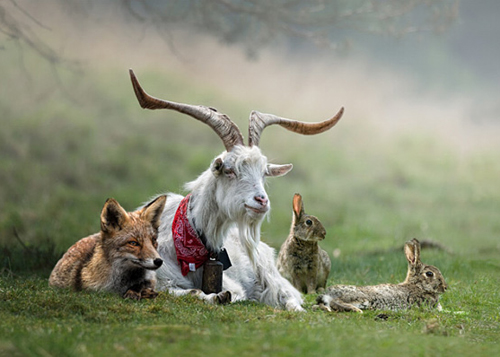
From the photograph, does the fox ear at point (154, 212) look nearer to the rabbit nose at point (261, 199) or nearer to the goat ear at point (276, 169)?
the rabbit nose at point (261, 199)

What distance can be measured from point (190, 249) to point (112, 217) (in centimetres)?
91

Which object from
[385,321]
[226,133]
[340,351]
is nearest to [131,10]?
[226,133]

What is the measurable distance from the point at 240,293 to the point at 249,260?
0.40 metres

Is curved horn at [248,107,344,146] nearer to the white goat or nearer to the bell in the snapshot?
the white goat

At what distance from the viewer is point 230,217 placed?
6.11 m

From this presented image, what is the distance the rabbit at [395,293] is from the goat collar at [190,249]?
1220mm

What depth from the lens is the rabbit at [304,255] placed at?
25.1 feet

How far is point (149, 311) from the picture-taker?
5234 mm

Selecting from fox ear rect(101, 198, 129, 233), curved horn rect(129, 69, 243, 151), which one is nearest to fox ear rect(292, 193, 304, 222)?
curved horn rect(129, 69, 243, 151)

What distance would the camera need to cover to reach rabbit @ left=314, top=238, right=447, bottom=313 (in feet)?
21.2

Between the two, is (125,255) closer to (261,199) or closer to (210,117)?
(261,199)

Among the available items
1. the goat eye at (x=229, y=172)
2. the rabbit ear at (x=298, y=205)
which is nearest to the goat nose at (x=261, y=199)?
the goat eye at (x=229, y=172)

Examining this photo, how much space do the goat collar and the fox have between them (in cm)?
Answer: 38

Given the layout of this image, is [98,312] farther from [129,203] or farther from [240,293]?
[129,203]
